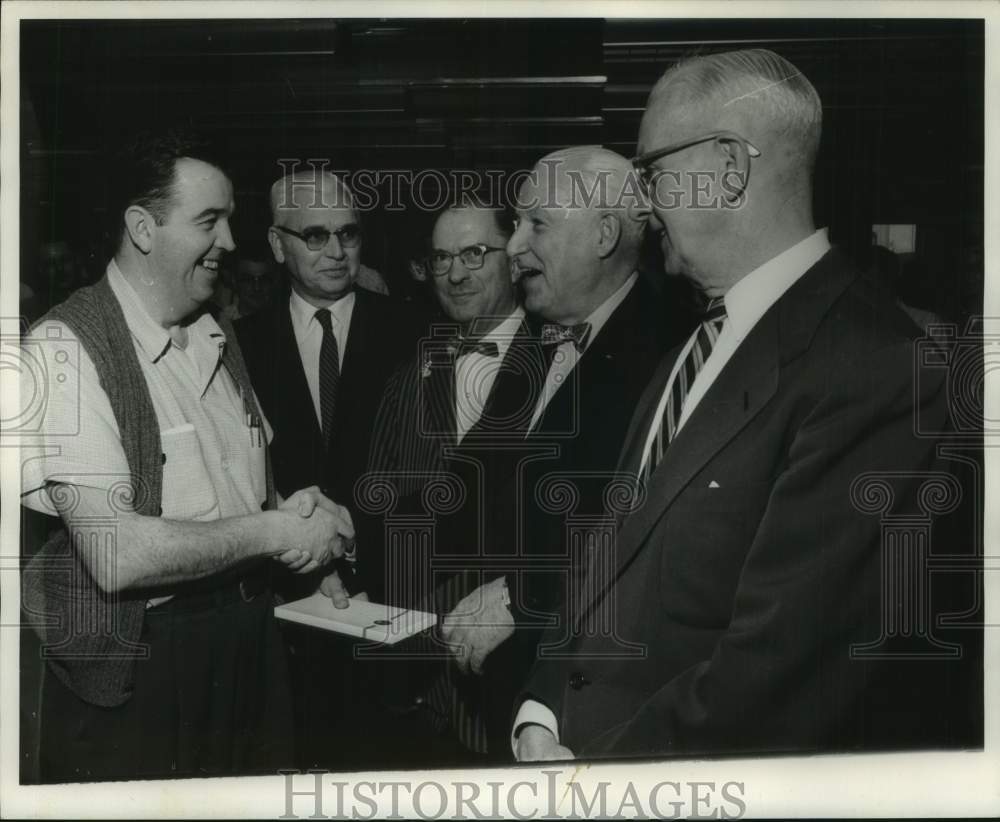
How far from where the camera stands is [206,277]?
297 cm

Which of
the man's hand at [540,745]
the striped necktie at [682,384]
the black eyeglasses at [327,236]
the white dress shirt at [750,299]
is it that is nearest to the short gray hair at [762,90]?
the white dress shirt at [750,299]

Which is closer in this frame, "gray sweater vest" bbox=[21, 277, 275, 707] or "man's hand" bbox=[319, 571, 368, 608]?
"gray sweater vest" bbox=[21, 277, 275, 707]

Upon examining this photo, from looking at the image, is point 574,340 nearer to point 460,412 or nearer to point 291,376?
point 460,412

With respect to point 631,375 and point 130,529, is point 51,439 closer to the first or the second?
point 130,529

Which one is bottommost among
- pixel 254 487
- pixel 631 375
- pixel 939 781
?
pixel 939 781

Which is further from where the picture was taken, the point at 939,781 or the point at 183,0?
the point at 939,781

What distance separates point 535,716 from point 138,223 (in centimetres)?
209

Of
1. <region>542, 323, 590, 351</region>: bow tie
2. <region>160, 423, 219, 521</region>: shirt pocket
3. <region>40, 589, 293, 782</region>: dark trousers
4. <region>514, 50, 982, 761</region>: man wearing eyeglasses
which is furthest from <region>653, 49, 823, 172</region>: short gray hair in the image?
<region>40, 589, 293, 782</region>: dark trousers

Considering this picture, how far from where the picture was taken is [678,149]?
2.92 metres

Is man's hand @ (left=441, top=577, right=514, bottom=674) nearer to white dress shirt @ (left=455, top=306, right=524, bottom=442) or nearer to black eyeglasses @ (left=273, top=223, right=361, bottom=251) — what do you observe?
white dress shirt @ (left=455, top=306, right=524, bottom=442)

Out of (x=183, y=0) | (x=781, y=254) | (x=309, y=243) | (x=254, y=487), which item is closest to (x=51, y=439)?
(x=254, y=487)

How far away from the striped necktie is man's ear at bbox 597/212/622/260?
1.22 ft

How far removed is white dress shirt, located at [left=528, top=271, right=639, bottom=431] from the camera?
297 centimetres

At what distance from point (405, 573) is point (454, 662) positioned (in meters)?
0.34
